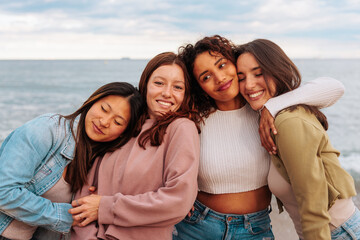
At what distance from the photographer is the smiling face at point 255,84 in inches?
106

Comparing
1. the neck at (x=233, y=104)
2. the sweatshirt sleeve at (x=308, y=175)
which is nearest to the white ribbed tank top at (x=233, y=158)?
the neck at (x=233, y=104)

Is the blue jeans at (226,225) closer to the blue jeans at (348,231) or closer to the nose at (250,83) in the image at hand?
the blue jeans at (348,231)

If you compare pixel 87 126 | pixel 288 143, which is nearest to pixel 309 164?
pixel 288 143

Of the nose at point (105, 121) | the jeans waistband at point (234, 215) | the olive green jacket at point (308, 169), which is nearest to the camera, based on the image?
the olive green jacket at point (308, 169)

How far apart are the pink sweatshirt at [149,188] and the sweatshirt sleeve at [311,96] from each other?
2.16ft

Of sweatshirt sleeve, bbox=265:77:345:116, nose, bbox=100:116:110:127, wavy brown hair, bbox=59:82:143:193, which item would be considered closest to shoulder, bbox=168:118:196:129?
wavy brown hair, bbox=59:82:143:193

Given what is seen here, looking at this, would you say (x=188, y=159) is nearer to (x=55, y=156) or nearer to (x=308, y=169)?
(x=308, y=169)

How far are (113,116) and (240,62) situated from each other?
1.15 m

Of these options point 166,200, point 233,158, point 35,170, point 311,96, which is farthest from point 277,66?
point 35,170

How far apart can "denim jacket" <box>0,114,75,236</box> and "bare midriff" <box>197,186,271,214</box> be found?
3.82ft

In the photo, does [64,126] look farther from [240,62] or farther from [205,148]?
[240,62]

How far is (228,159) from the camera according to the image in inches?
108

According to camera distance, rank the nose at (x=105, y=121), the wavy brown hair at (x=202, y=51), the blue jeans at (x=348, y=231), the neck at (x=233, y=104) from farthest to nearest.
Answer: the neck at (x=233, y=104), the wavy brown hair at (x=202, y=51), the nose at (x=105, y=121), the blue jeans at (x=348, y=231)

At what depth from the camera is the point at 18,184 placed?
2.29 m
